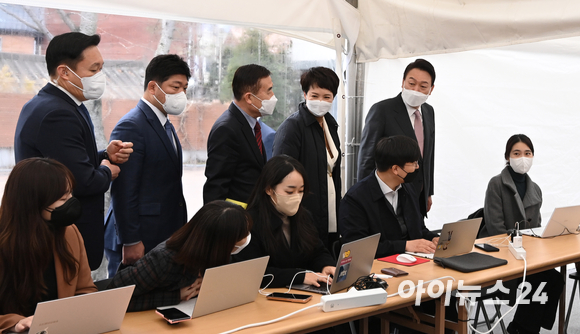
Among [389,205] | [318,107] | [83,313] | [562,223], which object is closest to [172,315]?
[83,313]

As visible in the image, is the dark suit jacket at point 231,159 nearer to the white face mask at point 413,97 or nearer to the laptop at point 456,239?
the laptop at point 456,239

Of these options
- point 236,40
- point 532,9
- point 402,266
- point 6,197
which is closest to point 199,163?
point 236,40

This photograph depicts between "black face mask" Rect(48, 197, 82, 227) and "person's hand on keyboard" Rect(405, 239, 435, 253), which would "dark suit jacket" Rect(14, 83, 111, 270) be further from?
"person's hand on keyboard" Rect(405, 239, 435, 253)

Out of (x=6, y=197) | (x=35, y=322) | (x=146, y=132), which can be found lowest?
(x=35, y=322)

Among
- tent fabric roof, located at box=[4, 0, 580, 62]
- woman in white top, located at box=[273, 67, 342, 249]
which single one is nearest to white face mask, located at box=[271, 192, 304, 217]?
woman in white top, located at box=[273, 67, 342, 249]

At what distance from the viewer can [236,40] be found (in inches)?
147

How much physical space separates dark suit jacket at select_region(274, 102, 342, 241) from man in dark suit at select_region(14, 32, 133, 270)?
920 mm

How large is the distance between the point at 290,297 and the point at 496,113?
9.19 ft

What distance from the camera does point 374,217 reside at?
2.73m

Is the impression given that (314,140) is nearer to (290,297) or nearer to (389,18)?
(290,297)

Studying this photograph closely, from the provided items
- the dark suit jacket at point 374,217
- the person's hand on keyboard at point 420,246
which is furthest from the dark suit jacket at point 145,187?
the person's hand on keyboard at point 420,246

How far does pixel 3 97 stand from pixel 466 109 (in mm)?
3206

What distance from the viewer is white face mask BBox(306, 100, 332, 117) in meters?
3.02

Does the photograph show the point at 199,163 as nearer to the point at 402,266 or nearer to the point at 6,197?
the point at 402,266
